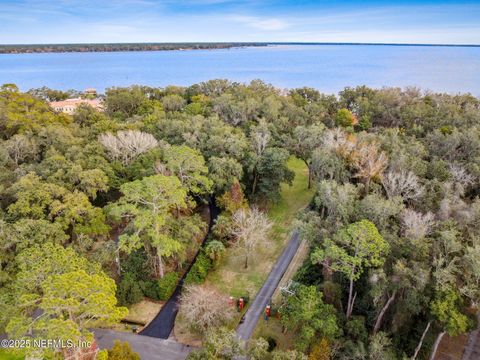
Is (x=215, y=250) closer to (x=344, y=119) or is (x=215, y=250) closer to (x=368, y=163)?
(x=368, y=163)

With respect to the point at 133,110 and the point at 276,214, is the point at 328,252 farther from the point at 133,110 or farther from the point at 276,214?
the point at 133,110

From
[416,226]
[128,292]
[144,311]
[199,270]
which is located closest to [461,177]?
[416,226]

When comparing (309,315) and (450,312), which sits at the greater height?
(450,312)

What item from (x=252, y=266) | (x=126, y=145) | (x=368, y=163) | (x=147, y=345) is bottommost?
(x=147, y=345)

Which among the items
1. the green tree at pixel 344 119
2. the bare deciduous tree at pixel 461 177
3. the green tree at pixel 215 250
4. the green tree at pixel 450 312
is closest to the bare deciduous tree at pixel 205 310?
the green tree at pixel 215 250

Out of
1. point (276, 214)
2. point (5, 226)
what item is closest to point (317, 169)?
point (276, 214)

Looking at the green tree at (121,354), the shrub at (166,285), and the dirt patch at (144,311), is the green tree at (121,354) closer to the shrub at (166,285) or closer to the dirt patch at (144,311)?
the dirt patch at (144,311)

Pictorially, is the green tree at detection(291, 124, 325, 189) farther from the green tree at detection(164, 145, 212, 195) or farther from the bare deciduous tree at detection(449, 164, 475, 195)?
the bare deciduous tree at detection(449, 164, 475, 195)
